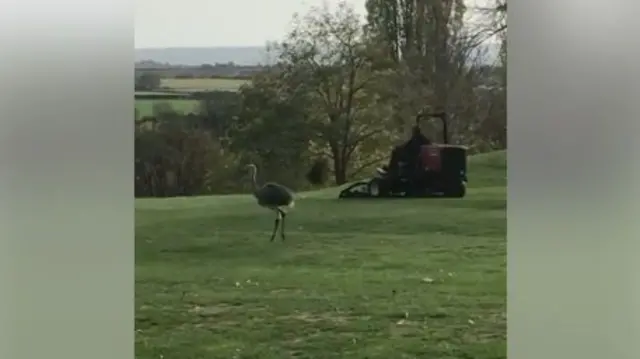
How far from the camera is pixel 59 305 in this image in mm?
1692

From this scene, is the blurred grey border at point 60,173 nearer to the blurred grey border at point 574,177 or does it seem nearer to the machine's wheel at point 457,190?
the machine's wheel at point 457,190

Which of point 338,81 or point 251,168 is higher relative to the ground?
point 338,81

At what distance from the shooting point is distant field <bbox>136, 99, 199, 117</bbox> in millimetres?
1714

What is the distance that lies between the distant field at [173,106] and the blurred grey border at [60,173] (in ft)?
0.10

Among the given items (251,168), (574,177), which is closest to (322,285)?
(251,168)

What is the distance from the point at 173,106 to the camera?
5.69 ft

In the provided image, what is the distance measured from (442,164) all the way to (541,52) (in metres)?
0.30

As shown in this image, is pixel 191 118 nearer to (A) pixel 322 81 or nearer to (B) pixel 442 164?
(A) pixel 322 81

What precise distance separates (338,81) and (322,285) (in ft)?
1.39

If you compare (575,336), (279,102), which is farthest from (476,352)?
(279,102)

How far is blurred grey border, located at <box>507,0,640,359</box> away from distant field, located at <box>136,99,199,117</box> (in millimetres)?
651

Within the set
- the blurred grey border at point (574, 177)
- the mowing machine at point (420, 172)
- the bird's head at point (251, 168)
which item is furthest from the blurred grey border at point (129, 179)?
the bird's head at point (251, 168)

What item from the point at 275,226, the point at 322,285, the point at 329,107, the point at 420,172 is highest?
the point at 329,107

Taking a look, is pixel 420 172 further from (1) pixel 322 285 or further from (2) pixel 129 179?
(2) pixel 129 179
